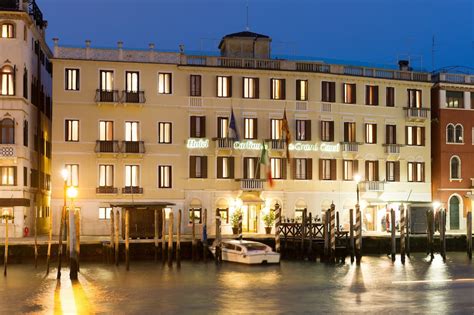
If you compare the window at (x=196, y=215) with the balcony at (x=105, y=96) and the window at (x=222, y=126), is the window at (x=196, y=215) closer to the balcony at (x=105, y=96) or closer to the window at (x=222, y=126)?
the window at (x=222, y=126)

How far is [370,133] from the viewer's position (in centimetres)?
7275

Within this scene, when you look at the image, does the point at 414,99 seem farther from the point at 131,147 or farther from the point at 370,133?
the point at 131,147

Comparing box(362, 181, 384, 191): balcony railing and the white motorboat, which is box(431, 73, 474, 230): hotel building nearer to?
box(362, 181, 384, 191): balcony railing

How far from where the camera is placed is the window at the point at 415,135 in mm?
74188

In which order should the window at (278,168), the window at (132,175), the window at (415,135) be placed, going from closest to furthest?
1. the window at (132,175)
2. the window at (278,168)
3. the window at (415,135)

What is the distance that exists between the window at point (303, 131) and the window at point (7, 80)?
21.4 m

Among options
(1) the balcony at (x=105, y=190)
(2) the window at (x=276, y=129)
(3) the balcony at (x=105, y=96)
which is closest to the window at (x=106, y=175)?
(1) the balcony at (x=105, y=190)

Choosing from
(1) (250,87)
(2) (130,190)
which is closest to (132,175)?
(2) (130,190)

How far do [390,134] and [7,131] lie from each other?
29.9 meters

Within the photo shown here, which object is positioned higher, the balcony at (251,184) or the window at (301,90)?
the window at (301,90)

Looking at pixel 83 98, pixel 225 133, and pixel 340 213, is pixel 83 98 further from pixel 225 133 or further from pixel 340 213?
pixel 340 213

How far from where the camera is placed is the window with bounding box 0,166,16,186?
62.3 metres

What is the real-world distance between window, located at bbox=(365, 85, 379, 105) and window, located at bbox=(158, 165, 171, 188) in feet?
55.6

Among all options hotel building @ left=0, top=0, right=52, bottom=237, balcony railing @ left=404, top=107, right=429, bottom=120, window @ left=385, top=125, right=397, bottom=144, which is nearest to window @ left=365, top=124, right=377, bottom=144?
window @ left=385, top=125, right=397, bottom=144
